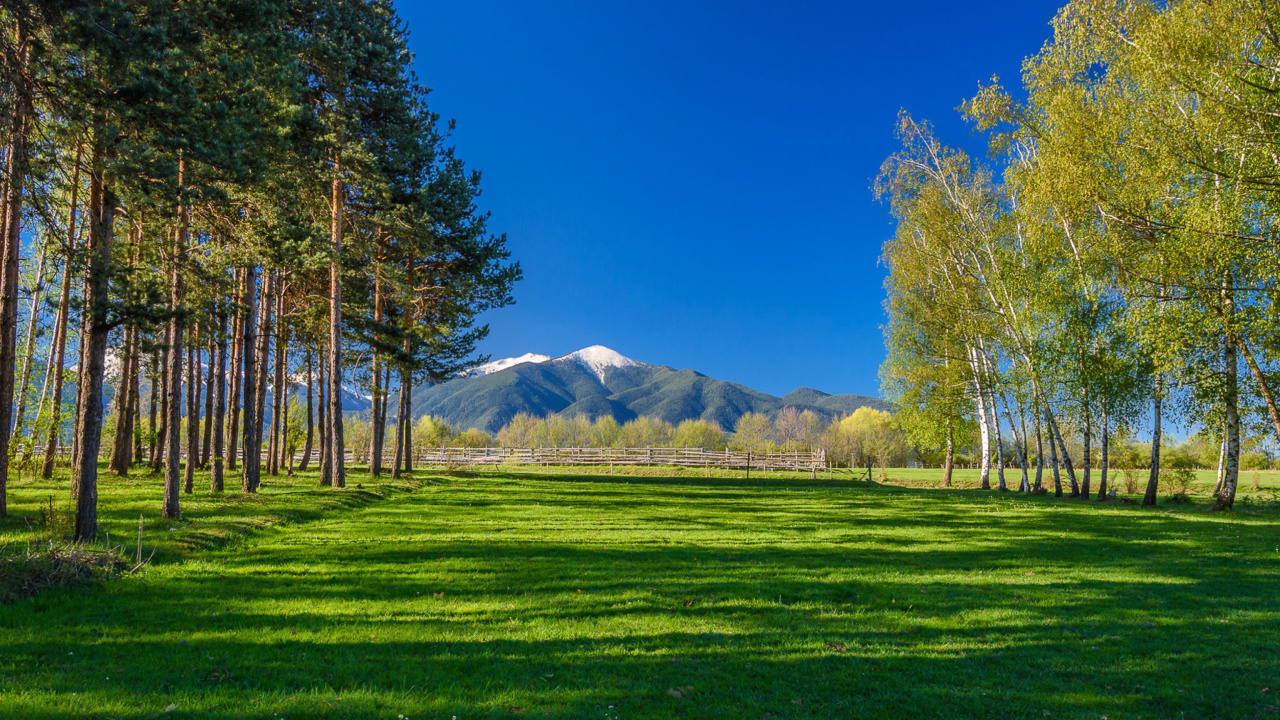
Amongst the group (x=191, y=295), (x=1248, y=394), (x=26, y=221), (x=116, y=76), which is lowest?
(x=1248, y=394)

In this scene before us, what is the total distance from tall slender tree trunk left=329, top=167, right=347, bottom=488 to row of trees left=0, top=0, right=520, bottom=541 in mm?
86

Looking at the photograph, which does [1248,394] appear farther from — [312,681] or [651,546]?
[312,681]

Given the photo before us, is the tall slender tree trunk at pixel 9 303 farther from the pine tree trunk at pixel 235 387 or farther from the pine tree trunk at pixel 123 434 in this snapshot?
the pine tree trunk at pixel 235 387

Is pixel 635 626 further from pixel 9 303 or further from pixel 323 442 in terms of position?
pixel 323 442

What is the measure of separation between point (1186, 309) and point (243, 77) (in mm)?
22764

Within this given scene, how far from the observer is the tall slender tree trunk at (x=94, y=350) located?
819cm

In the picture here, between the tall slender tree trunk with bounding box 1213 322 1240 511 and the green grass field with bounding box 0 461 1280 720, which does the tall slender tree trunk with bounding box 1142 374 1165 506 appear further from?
the green grass field with bounding box 0 461 1280 720

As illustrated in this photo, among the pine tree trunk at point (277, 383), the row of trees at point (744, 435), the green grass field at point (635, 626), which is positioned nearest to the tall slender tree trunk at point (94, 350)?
the green grass field at point (635, 626)

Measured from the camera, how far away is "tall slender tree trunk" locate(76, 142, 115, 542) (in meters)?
8.19

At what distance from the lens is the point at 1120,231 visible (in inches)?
704

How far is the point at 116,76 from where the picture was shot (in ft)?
26.8

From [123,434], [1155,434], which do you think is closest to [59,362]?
[123,434]

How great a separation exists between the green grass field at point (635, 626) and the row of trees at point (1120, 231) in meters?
7.55

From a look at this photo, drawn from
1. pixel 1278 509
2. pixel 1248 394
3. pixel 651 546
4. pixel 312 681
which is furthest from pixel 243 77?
pixel 1278 509
